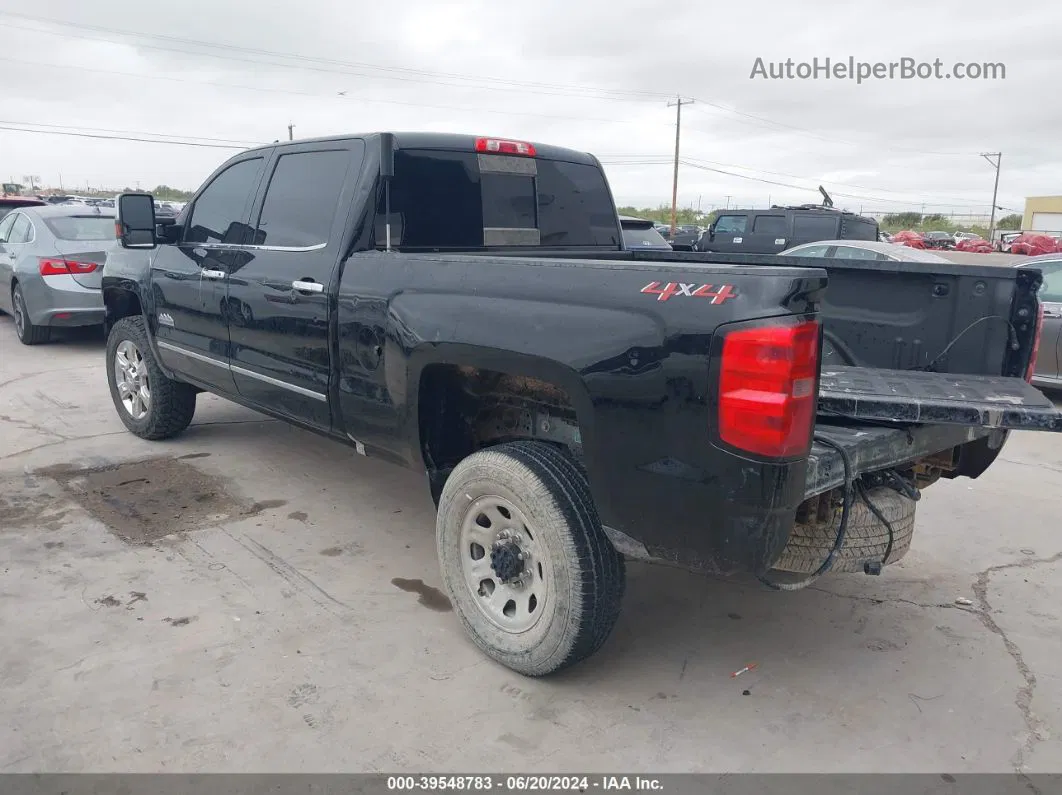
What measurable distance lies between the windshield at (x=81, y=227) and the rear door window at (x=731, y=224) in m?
10.9

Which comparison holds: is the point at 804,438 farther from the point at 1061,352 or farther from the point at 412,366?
the point at 1061,352

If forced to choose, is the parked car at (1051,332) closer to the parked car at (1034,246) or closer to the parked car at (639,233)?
the parked car at (639,233)

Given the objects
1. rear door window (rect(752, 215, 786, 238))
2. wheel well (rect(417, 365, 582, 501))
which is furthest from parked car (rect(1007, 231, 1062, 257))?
wheel well (rect(417, 365, 582, 501))

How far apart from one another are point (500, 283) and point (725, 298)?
907 millimetres

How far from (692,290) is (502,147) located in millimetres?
2031

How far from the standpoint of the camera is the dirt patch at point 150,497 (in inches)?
178

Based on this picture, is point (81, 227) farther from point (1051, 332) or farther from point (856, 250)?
point (1051, 332)

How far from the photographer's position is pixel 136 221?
510cm

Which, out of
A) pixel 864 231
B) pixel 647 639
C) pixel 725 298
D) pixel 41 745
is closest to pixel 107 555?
pixel 41 745

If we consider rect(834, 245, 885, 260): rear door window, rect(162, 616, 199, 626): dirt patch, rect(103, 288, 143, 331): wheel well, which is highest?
rect(834, 245, 885, 260): rear door window

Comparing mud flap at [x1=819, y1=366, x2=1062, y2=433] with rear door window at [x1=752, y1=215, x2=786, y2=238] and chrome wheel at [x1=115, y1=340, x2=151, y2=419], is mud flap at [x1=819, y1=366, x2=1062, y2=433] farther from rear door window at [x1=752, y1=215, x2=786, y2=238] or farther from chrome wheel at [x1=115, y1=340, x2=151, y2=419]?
rear door window at [x1=752, y1=215, x2=786, y2=238]

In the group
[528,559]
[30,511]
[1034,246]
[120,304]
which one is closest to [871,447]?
[528,559]

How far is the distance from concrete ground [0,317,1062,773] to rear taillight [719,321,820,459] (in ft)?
3.56
